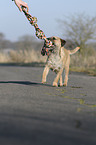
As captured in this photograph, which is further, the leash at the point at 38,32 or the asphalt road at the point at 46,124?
the leash at the point at 38,32

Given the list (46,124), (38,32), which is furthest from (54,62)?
(46,124)

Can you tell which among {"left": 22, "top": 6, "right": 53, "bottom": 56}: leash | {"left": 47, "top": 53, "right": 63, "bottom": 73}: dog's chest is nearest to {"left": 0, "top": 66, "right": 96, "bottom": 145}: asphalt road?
{"left": 47, "top": 53, "right": 63, "bottom": 73}: dog's chest

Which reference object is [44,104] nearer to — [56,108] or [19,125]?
[56,108]

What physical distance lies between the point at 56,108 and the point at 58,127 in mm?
944

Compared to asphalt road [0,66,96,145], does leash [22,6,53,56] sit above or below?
above

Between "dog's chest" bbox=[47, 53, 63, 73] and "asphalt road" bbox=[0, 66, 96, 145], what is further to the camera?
"dog's chest" bbox=[47, 53, 63, 73]

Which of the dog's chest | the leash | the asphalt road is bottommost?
the asphalt road

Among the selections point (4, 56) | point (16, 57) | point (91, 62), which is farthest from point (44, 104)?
point (4, 56)

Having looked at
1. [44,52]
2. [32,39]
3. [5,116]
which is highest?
[32,39]

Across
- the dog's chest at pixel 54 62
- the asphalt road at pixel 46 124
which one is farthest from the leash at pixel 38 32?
the asphalt road at pixel 46 124

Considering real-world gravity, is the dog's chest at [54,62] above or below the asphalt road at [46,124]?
above

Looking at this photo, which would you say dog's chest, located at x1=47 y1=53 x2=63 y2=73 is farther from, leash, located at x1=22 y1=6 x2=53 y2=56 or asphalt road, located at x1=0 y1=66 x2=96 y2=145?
asphalt road, located at x1=0 y1=66 x2=96 y2=145

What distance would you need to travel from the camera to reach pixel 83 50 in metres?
17.5

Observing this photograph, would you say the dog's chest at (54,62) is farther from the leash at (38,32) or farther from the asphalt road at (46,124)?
the asphalt road at (46,124)
